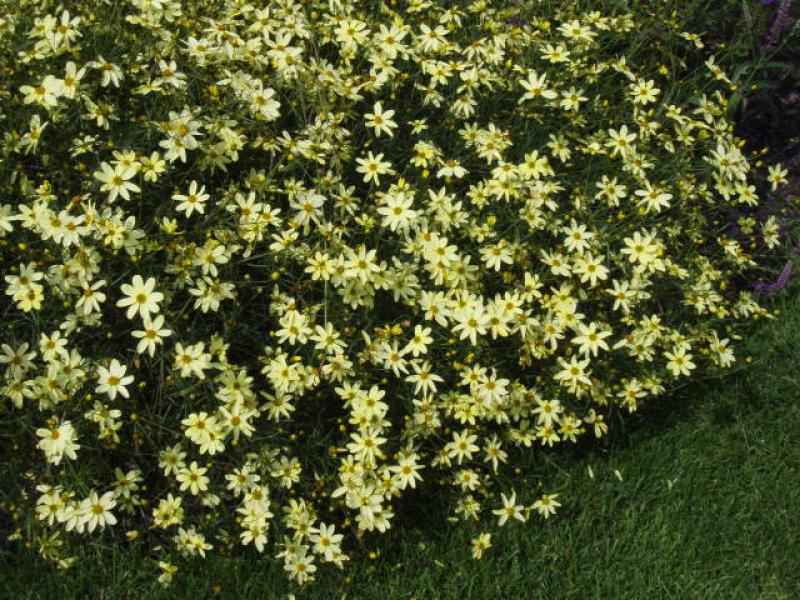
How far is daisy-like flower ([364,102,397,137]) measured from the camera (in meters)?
3.58

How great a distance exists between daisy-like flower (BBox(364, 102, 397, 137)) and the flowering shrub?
18 millimetres

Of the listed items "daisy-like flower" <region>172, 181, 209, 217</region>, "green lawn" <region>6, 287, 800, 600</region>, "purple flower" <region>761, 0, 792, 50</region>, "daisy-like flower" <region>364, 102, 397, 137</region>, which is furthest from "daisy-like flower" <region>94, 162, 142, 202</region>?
"purple flower" <region>761, 0, 792, 50</region>

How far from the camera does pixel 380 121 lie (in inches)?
143

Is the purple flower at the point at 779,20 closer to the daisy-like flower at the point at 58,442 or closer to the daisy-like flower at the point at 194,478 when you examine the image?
the daisy-like flower at the point at 194,478

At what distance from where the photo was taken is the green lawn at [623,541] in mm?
3375

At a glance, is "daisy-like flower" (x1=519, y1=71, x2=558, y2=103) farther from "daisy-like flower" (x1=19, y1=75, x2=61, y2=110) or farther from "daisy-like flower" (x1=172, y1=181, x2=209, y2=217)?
"daisy-like flower" (x1=19, y1=75, x2=61, y2=110)

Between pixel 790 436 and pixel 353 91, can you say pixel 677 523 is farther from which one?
pixel 353 91

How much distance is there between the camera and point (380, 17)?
13.8ft

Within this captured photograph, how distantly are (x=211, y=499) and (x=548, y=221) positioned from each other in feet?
5.84

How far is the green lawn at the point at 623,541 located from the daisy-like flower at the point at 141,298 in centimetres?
98

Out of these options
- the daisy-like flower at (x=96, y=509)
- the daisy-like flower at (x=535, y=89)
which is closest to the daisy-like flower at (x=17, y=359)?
the daisy-like flower at (x=96, y=509)

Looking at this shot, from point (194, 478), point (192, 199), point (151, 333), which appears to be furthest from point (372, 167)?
point (194, 478)

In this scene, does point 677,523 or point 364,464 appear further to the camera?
point 677,523

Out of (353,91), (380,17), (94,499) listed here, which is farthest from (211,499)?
(380,17)
